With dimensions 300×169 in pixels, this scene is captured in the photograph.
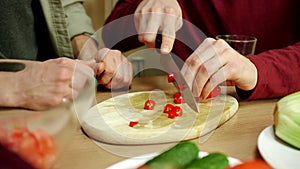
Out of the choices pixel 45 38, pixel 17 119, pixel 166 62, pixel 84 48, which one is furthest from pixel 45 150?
pixel 45 38

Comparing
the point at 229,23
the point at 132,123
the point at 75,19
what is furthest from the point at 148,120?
the point at 75,19

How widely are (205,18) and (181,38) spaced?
117 millimetres

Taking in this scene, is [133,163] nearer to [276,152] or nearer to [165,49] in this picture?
[276,152]

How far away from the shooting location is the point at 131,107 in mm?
935

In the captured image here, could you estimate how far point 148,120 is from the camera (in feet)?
2.81

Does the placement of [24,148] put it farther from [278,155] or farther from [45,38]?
[45,38]

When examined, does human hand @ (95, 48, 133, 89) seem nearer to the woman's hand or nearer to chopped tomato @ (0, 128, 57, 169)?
the woman's hand

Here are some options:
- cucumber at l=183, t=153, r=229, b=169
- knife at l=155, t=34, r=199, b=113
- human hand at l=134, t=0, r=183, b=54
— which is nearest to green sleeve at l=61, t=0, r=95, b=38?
human hand at l=134, t=0, r=183, b=54

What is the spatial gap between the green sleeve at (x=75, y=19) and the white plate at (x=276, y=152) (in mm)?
956

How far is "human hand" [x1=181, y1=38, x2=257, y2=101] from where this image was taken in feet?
3.05

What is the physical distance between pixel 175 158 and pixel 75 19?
3.63ft

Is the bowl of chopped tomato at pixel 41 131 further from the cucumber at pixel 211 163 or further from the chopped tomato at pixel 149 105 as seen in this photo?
the chopped tomato at pixel 149 105

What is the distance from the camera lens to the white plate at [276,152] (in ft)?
2.23

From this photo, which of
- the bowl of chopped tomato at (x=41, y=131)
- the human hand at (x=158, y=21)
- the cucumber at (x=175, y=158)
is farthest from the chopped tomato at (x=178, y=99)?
the bowl of chopped tomato at (x=41, y=131)
